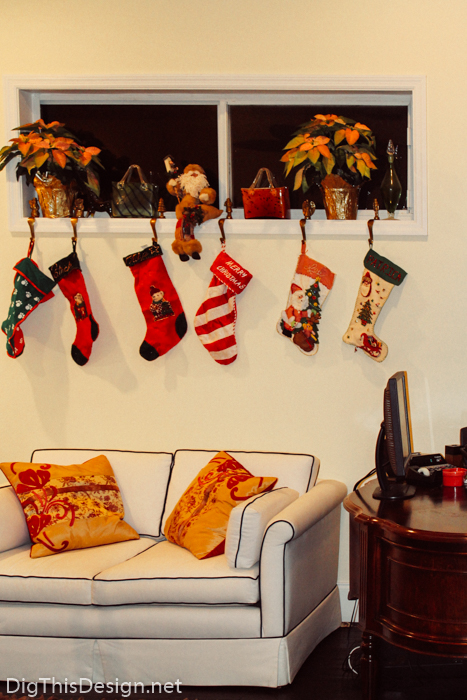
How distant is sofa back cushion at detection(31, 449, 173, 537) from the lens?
2.79m

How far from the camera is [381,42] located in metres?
2.95

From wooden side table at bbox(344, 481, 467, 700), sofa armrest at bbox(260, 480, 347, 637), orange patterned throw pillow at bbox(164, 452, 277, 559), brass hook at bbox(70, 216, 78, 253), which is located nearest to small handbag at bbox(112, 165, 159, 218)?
brass hook at bbox(70, 216, 78, 253)

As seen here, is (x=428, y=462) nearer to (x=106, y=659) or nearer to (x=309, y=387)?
(x=309, y=387)

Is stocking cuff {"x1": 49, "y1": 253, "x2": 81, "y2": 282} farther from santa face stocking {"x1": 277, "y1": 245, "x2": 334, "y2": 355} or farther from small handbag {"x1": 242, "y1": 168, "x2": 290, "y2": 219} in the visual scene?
santa face stocking {"x1": 277, "y1": 245, "x2": 334, "y2": 355}

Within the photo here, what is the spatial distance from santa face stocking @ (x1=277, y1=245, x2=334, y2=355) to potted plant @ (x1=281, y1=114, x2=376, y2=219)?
286 millimetres

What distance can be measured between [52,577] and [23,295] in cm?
132

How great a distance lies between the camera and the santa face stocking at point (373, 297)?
2.88 meters

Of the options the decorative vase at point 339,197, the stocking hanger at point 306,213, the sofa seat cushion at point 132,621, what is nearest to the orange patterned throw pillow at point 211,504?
the sofa seat cushion at point 132,621

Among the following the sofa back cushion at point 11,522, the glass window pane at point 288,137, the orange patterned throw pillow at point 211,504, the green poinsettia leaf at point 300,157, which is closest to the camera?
the orange patterned throw pillow at point 211,504

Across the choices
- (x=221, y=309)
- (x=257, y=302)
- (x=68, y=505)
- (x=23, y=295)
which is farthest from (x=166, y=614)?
(x=23, y=295)

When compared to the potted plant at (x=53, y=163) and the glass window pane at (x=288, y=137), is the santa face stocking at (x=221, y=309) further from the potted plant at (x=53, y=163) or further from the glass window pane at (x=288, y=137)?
the potted plant at (x=53, y=163)

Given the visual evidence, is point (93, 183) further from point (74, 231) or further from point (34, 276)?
point (34, 276)

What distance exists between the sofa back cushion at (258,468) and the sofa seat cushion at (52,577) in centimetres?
45

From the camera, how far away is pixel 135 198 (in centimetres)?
305
